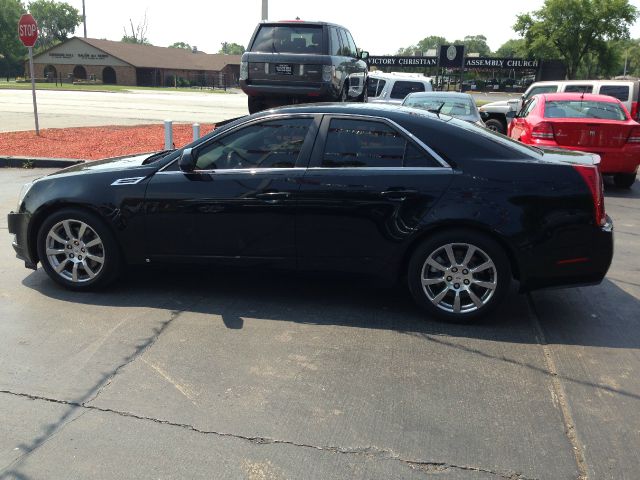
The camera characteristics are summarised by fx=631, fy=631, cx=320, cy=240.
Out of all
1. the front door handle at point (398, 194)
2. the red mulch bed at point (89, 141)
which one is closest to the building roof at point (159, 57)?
the red mulch bed at point (89, 141)

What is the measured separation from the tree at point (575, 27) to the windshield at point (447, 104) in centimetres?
4848

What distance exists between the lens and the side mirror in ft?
16.3

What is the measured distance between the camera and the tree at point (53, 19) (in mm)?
128375

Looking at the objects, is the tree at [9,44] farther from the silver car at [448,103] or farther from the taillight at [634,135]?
the taillight at [634,135]

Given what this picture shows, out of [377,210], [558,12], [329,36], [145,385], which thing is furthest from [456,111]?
[558,12]

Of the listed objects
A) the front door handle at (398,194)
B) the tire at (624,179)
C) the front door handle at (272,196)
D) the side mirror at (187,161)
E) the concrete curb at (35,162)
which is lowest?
the concrete curb at (35,162)

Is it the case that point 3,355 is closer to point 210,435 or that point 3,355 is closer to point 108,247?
point 108,247

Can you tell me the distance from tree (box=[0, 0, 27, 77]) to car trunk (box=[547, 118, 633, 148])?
10458 cm

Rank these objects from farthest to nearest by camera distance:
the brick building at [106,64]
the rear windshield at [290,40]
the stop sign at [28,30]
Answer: the brick building at [106,64] → the stop sign at [28,30] → the rear windshield at [290,40]

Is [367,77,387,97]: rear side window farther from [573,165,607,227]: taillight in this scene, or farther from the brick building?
the brick building

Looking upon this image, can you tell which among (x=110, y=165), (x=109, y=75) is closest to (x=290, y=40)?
(x=110, y=165)

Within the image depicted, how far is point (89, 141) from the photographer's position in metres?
14.9

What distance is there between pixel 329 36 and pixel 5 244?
706cm

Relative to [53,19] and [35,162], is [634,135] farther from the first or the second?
[53,19]
